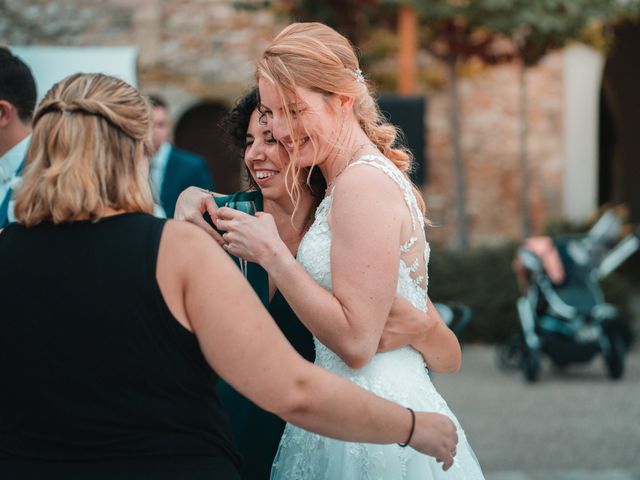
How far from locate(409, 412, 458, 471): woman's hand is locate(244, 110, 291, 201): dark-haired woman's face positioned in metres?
0.77

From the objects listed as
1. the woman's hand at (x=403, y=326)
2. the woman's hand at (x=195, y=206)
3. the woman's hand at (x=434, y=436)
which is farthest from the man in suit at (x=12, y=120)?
the woman's hand at (x=434, y=436)

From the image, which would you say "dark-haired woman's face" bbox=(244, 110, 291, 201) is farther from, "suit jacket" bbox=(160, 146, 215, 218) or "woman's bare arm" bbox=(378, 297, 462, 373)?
"suit jacket" bbox=(160, 146, 215, 218)

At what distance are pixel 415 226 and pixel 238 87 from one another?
12.1 meters

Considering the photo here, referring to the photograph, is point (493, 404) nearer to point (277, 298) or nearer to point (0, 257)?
point (277, 298)

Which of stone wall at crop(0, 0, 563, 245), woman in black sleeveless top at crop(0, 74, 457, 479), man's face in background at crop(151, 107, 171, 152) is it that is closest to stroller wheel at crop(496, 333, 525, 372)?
stone wall at crop(0, 0, 563, 245)

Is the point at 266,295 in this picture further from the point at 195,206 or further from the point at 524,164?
the point at 524,164

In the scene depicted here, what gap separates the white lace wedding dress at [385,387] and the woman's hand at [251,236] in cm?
21

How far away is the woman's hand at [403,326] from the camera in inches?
→ 98.5

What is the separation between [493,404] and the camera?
8453mm

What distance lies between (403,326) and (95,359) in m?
0.86

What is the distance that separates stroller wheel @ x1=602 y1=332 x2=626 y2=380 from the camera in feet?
30.7

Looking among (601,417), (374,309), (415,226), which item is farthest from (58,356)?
(601,417)

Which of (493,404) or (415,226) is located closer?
(415,226)

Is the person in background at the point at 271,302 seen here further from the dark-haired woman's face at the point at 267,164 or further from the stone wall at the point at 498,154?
the stone wall at the point at 498,154
